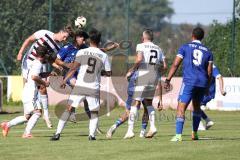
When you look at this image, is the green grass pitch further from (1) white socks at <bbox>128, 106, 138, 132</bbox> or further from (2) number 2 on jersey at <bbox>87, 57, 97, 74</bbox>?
(2) number 2 on jersey at <bbox>87, 57, 97, 74</bbox>

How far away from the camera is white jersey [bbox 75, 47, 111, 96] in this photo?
17250 millimetres

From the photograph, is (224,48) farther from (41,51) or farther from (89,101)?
(89,101)

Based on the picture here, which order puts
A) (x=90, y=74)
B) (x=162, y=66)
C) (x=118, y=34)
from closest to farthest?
1. (x=90, y=74)
2. (x=162, y=66)
3. (x=118, y=34)

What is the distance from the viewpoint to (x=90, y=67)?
17.3 meters

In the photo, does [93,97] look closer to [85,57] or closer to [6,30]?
[85,57]

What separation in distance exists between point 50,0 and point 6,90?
4385 mm

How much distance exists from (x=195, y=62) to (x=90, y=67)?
2024 millimetres

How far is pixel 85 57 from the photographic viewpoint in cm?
1727

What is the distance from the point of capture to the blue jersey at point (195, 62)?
17156 mm

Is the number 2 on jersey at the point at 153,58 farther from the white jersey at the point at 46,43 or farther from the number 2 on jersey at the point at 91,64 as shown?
the white jersey at the point at 46,43

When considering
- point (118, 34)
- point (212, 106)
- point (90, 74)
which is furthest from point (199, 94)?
point (118, 34)

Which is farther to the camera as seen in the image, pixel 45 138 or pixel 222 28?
pixel 222 28

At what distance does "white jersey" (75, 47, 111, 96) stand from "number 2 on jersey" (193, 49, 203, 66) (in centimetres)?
169

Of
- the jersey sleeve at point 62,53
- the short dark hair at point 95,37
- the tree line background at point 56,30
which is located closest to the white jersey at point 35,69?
the short dark hair at point 95,37
